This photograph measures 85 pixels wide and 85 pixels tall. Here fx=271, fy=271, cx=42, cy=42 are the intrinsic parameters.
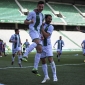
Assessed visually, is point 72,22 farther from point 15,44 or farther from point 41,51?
point 41,51

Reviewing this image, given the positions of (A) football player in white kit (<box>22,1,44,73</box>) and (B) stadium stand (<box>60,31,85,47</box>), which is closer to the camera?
(A) football player in white kit (<box>22,1,44,73</box>)

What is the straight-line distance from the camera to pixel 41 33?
25.7ft

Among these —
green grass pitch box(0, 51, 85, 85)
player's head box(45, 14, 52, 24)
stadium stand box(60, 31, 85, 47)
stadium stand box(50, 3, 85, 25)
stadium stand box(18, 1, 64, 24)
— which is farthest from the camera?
stadium stand box(50, 3, 85, 25)

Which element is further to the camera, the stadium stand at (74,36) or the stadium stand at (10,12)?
the stadium stand at (74,36)

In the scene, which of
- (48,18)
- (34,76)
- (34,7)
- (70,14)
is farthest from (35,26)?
(70,14)

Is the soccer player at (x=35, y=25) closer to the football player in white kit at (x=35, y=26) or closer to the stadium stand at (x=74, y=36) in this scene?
the football player in white kit at (x=35, y=26)

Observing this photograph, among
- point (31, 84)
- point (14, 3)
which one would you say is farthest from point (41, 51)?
point (14, 3)

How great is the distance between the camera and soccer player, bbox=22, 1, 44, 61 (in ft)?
24.4

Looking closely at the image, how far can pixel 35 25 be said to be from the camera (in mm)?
7574

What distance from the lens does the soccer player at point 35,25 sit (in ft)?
24.4

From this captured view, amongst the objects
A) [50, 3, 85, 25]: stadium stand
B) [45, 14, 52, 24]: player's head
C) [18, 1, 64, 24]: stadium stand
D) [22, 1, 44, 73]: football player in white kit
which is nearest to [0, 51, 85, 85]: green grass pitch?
[22, 1, 44, 73]: football player in white kit

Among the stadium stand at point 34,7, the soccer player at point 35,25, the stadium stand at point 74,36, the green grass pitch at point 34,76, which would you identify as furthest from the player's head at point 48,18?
the stadium stand at point 34,7

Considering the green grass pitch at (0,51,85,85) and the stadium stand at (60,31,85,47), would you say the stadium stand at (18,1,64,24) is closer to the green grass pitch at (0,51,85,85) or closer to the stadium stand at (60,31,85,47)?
the stadium stand at (60,31,85,47)

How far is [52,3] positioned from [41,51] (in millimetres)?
49668
